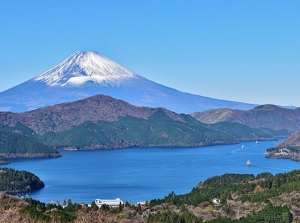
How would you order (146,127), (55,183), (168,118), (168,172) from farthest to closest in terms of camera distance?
(168,118)
(146,127)
(168,172)
(55,183)

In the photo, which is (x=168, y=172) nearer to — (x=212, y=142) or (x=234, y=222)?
(x=234, y=222)

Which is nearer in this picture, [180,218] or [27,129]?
[180,218]

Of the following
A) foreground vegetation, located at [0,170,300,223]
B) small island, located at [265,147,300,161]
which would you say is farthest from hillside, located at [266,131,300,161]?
foreground vegetation, located at [0,170,300,223]

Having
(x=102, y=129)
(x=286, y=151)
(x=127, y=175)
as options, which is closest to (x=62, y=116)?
(x=102, y=129)

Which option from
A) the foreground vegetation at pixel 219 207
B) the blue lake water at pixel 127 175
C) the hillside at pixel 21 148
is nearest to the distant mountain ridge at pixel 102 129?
the hillside at pixel 21 148

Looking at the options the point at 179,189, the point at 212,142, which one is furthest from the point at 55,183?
the point at 212,142

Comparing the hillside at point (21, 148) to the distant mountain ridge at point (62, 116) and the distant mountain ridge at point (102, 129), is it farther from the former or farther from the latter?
the distant mountain ridge at point (62, 116)

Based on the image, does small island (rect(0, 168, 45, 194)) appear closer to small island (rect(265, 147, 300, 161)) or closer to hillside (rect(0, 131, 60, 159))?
hillside (rect(0, 131, 60, 159))

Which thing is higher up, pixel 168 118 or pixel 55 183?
pixel 168 118
